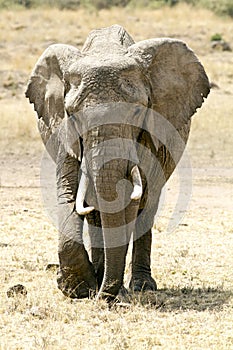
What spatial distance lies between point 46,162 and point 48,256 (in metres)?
6.67

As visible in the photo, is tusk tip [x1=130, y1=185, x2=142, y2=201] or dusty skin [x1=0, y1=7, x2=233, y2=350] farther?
tusk tip [x1=130, y1=185, x2=142, y2=201]

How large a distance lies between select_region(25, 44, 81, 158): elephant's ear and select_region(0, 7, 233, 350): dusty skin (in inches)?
46.5

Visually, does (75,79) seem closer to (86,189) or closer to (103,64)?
(103,64)

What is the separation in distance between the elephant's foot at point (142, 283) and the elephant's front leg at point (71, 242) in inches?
20.4

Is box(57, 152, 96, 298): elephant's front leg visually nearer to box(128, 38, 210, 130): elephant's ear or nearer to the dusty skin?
the dusty skin

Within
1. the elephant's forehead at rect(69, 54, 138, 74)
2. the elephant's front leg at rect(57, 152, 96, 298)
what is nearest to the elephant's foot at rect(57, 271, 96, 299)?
the elephant's front leg at rect(57, 152, 96, 298)

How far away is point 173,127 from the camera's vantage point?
6965 mm

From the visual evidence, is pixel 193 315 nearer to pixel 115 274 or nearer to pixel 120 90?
pixel 115 274

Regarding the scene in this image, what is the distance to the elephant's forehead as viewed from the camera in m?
6.01

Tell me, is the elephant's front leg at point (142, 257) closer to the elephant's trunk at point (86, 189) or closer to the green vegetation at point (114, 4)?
the elephant's trunk at point (86, 189)

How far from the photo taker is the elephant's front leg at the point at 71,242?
21.3ft

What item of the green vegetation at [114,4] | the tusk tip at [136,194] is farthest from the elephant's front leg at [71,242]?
the green vegetation at [114,4]

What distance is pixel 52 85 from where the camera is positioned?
270 inches

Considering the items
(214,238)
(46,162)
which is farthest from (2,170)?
(214,238)
